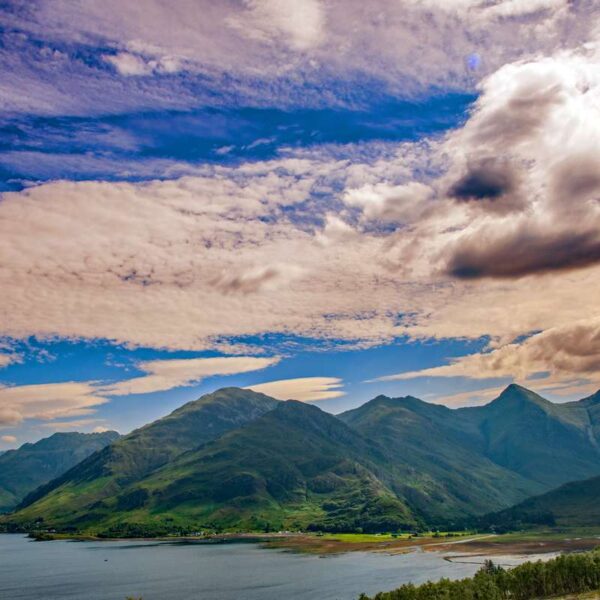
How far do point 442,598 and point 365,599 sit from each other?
24962 mm

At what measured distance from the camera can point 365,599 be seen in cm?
19850

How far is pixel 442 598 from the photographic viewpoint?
199m
